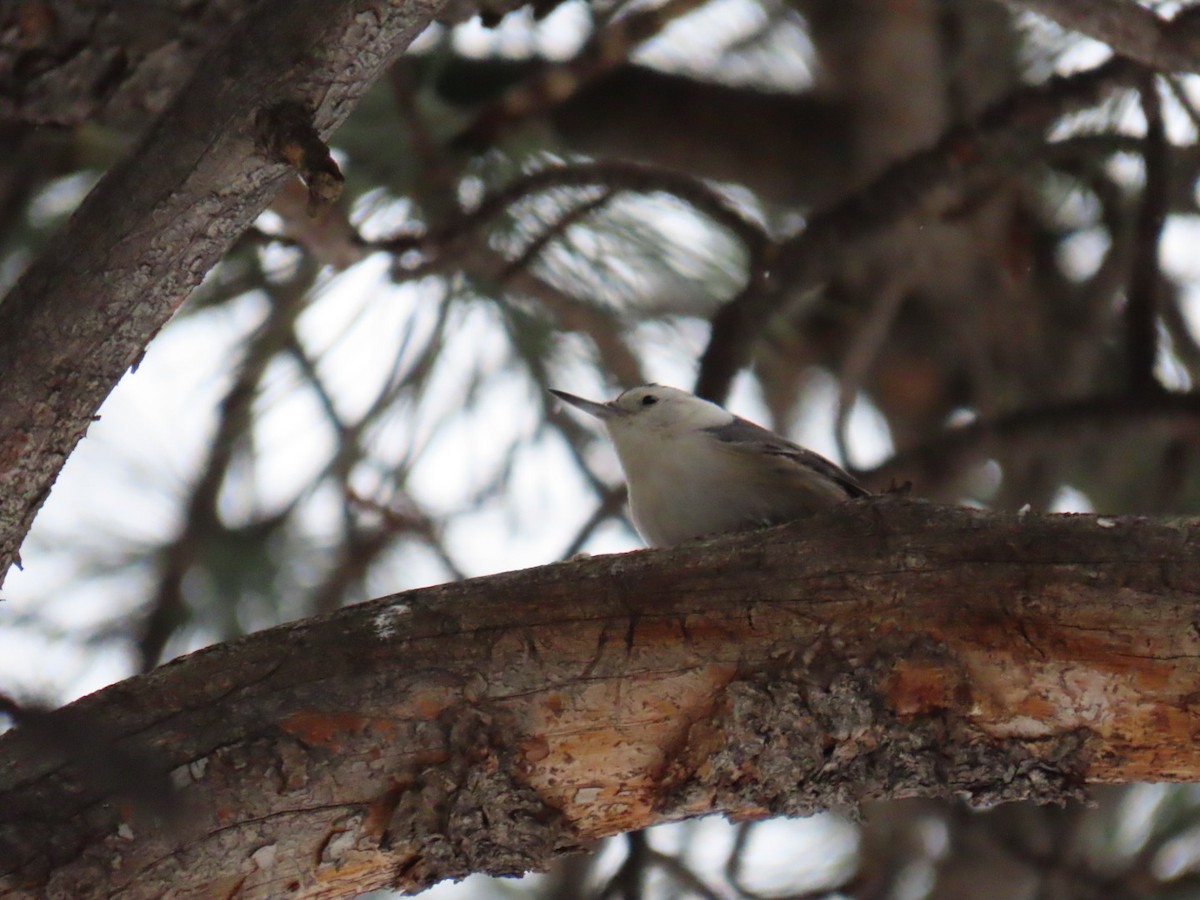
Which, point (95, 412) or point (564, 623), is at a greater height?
point (95, 412)

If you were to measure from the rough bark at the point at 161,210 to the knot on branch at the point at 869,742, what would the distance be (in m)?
0.73

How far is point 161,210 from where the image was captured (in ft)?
4.12

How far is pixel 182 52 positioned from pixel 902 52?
2413mm

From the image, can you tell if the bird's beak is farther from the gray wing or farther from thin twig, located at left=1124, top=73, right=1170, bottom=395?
thin twig, located at left=1124, top=73, right=1170, bottom=395

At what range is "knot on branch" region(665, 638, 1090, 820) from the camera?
1.26 m

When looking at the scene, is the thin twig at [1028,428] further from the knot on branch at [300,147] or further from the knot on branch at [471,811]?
the knot on branch at [300,147]

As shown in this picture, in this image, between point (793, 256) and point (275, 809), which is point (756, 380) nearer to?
point (793, 256)

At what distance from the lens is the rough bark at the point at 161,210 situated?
1254 millimetres

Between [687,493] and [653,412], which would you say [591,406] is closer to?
[653,412]

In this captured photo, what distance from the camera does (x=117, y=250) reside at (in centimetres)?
125

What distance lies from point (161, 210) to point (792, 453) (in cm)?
120

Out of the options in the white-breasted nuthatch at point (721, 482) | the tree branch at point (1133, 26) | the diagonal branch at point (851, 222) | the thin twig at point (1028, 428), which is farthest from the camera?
the diagonal branch at point (851, 222)

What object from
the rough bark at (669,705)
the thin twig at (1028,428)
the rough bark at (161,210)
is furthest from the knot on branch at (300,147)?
the thin twig at (1028,428)

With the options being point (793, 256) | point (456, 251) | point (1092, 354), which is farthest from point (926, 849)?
point (456, 251)
